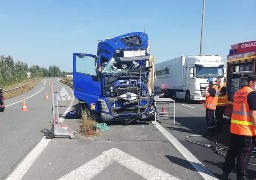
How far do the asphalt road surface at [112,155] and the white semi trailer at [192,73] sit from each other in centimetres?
1167

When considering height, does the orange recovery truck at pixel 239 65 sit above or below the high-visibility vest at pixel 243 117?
above

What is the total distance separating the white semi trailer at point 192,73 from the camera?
22.6 meters

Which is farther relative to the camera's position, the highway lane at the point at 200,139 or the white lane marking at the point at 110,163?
the highway lane at the point at 200,139

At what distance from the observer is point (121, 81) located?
12969 millimetres

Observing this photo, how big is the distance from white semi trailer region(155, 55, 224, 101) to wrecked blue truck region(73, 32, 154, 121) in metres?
9.99

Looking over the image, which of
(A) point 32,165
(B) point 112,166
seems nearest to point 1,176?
(A) point 32,165

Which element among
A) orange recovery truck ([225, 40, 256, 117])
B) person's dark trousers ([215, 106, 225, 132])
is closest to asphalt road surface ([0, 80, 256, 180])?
person's dark trousers ([215, 106, 225, 132])

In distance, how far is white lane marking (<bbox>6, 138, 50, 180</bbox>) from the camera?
5.94 metres

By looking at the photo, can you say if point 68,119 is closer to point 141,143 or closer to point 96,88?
point 96,88

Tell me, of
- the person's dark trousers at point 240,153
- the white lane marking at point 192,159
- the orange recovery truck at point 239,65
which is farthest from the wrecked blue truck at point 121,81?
the person's dark trousers at point 240,153

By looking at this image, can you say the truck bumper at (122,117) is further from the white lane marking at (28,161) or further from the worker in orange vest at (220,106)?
the white lane marking at (28,161)

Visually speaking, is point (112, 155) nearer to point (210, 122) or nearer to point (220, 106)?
point (210, 122)

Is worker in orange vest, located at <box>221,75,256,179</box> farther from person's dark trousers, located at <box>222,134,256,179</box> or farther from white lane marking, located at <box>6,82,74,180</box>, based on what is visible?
white lane marking, located at <box>6,82,74,180</box>

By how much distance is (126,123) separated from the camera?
1280cm
